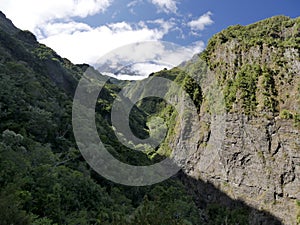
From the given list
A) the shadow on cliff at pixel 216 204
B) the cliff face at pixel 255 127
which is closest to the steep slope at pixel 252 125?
the cliff face at pixel 255 127

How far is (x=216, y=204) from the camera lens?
121 feet

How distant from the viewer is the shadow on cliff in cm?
3309

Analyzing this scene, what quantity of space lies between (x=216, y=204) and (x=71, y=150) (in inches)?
910

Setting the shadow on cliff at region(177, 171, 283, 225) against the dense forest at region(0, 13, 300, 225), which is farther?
the shadow on cliff at region(177, 171, 283, 225)

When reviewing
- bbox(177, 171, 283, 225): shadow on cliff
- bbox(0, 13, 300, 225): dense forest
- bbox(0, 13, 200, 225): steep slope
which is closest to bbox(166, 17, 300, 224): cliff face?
bbox(0, 13, 300, 225): dense forest

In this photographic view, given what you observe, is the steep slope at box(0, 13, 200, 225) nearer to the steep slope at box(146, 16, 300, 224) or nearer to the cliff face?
the cliff face

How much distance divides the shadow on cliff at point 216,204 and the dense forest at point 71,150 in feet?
1.01

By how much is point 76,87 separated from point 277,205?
28.8 metres

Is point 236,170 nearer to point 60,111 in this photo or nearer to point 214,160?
point 214,160

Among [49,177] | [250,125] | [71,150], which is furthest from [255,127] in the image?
[49,177]

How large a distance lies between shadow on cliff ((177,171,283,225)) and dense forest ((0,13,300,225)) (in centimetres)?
31

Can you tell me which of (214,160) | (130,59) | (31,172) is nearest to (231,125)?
(214,160)

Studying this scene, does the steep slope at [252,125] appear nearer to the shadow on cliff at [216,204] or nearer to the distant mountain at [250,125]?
the distant mountain at [250,125]

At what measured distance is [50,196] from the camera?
1168 cm
